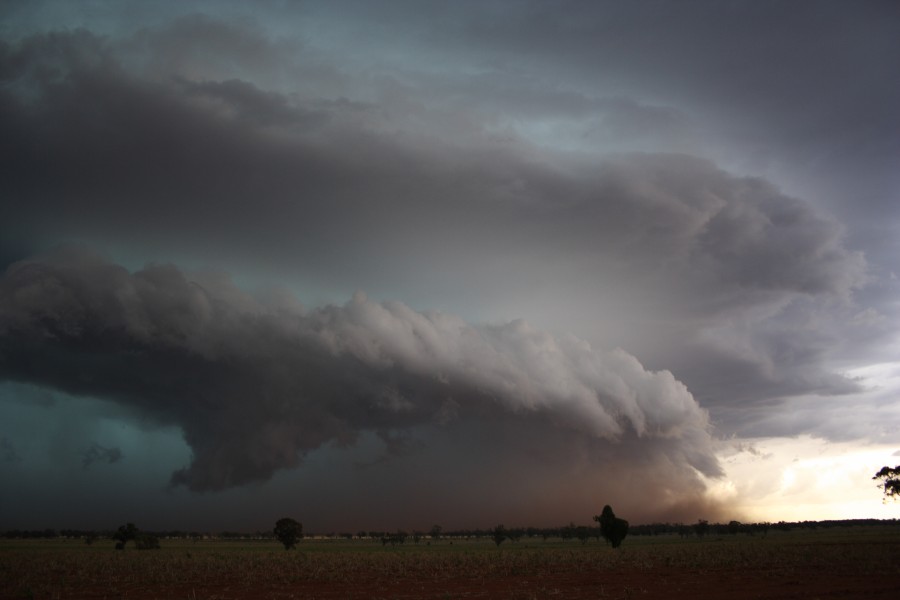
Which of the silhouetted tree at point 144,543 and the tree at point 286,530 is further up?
the tree at point 286,530

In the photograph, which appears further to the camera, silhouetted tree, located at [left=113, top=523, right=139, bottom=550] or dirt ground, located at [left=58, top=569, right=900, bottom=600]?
silhouetted tree, located at [left=113, top=523, right=139, bottom=550]

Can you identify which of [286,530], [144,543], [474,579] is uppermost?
[474,579]

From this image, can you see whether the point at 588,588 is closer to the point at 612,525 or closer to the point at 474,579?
the point at 474,579

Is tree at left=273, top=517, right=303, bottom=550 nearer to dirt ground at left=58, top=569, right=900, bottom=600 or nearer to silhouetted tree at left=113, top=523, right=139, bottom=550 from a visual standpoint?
silhouetted tree at left=113, top=523, right=139, bottom=550

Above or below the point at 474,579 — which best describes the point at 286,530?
below

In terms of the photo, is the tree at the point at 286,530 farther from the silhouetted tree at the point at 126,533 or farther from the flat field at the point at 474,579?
the flat field at the point at 474,579

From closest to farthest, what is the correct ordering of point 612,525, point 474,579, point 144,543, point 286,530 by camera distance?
1. point 474,579
2. point 612,525
3. point 286,530
4. point 144,543

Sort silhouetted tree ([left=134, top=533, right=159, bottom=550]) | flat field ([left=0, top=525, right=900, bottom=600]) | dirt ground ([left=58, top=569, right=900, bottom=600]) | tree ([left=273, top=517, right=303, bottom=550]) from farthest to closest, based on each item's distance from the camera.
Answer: silhouetted tree ([left=134, top=533, right=159, bottom=550])
tree ([left=273, top=517, right=303, bottom=550])
flat field ([left=0, top=525, right=900, bottom=600])
dirt ground ([left=58, top=569, right=900, bottom=600])

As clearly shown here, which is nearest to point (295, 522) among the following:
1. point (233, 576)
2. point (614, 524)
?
point (614, 524)

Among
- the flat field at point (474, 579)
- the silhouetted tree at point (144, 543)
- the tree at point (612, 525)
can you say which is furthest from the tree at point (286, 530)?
the tree at point (612, 525)

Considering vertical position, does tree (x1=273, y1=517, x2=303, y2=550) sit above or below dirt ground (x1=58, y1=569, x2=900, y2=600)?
below

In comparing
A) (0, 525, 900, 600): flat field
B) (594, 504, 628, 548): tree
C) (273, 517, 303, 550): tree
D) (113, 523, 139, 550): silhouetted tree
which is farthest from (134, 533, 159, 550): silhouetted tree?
(594, 504, 628, 548): tree

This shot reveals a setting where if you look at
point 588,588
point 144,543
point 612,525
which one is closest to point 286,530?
point 144,543

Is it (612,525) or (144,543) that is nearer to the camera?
(612,525)
